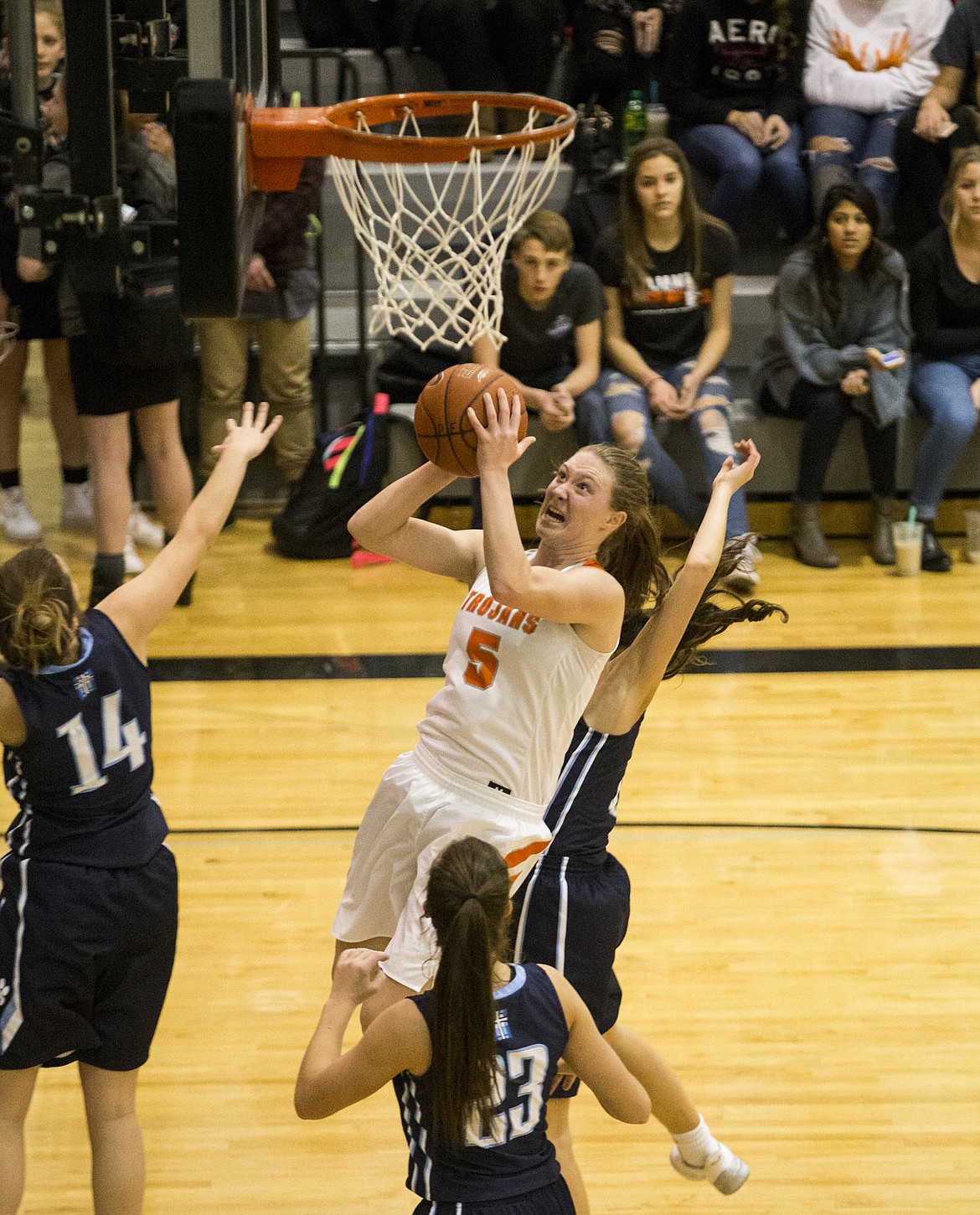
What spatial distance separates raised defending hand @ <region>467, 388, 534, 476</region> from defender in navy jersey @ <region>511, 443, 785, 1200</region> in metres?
0.42

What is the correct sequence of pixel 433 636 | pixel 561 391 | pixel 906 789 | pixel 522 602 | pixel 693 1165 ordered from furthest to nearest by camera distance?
pixel 561 391
pixel 433 636
pixel 906 789
pixel 693 1165
pixel 522 602

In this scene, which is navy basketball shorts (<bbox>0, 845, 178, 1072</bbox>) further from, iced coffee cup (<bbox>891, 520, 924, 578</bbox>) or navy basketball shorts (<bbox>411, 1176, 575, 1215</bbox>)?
iced coffee cup (<bbox>891, 520, 924, 578</bbox>)

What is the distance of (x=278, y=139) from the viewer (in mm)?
3578

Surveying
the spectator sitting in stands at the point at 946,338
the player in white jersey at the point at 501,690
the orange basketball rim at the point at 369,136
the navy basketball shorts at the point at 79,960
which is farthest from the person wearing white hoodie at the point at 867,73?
the navy basketball shorts at the point at 79,960

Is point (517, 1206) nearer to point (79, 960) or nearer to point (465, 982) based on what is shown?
point (465, 982)

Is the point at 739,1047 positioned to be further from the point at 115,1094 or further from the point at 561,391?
the point at 561,391

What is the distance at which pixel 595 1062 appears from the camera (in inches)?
95.3

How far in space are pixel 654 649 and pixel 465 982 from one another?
3.09ft

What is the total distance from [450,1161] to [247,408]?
163 cm

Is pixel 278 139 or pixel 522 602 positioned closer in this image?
pixel 522 602

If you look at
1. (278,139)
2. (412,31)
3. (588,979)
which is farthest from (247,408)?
(412,31)

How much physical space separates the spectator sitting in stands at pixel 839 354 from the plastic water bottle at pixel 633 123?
1.46 meters

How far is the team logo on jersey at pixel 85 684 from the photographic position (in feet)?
9.17

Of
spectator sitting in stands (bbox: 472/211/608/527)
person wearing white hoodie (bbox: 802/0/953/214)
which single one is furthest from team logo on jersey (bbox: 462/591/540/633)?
person wearing white hoodie (bbox: 802/0/953/214)
